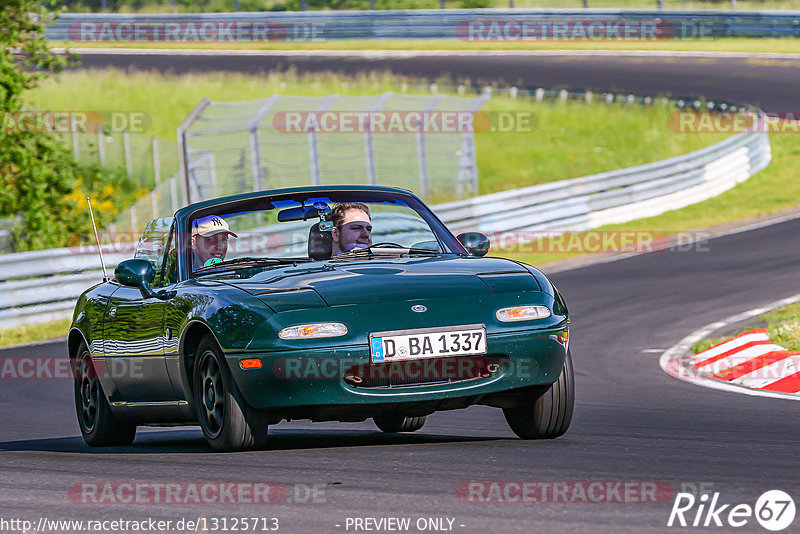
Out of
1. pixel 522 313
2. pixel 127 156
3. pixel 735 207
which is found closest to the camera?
pixel 522 313

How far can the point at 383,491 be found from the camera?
18.2ft

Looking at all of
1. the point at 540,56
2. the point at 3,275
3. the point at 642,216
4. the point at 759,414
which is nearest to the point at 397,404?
the point at 759,414

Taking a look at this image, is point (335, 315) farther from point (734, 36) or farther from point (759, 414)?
point (734, 36)

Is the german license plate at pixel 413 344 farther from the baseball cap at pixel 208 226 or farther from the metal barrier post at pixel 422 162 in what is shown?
the metal barrier post at pixel 422 162

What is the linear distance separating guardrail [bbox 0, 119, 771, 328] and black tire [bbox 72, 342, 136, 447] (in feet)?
29.1

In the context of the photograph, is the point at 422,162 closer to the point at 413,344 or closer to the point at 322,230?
the point at 322,230

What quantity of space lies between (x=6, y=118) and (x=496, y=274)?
52.3 ft

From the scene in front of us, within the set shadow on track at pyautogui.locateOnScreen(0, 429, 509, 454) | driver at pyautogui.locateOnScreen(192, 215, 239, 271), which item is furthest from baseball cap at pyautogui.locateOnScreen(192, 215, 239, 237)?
shadow on track at pyautogui.locateOnScreen(0, 429, 509, 454)

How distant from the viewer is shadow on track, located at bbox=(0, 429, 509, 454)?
7445mm

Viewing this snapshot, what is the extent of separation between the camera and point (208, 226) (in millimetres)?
7988

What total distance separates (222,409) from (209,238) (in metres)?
1.41

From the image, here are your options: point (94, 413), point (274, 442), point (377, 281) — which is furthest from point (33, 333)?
point (377, 281)

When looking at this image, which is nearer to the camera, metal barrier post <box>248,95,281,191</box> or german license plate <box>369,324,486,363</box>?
german license plate <box>369,324,486,363</box>

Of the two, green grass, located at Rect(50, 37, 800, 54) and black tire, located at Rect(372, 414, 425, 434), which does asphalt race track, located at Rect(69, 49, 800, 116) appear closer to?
green grass, located at Rect(50, 37, 800, 54)
